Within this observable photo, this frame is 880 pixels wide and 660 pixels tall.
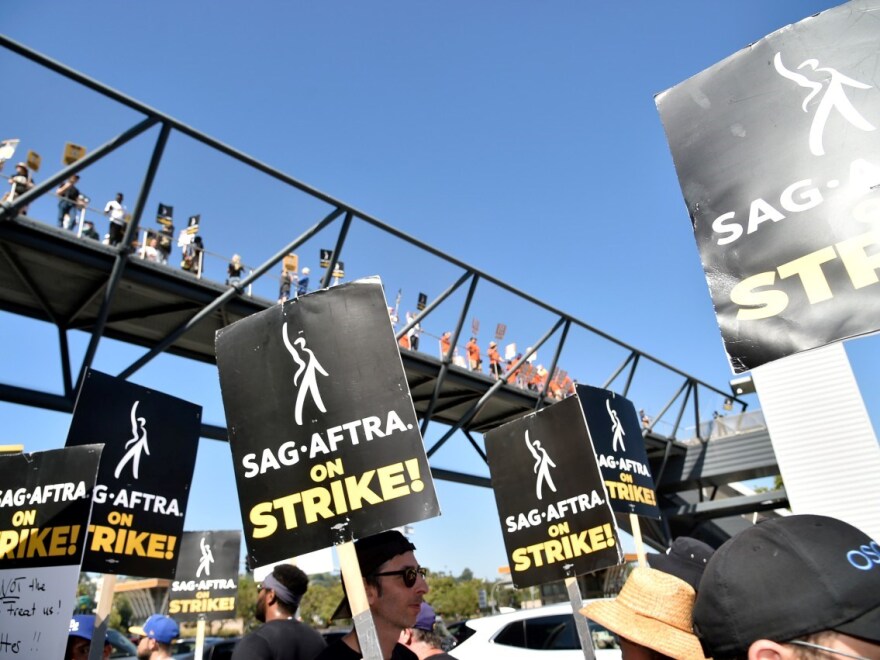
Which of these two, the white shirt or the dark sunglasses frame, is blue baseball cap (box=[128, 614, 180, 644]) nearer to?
the dark sunglasses frame

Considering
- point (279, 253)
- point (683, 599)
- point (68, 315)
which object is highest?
point (279, 253)

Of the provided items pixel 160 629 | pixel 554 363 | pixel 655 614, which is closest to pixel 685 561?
pixel 655 614

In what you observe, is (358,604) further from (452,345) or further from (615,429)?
(452,345)

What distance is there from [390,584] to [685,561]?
130 centimetres

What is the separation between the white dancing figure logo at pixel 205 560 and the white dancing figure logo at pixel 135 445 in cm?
604

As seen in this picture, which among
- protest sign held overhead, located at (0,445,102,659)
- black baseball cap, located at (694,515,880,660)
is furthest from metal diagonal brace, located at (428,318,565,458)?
black baseball cap, located at (694,515,880,660)

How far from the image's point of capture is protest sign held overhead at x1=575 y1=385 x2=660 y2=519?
5.38 meters

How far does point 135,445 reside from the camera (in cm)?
448

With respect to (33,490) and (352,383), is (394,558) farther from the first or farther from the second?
(33,490)

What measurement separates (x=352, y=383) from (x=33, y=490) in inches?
108

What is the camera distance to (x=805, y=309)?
2.16 m

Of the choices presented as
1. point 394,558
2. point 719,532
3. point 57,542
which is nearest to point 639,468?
point 394,558

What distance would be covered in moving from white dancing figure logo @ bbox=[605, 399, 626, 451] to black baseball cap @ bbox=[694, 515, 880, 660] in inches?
172

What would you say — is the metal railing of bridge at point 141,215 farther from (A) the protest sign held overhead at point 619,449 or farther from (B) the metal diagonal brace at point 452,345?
(A) the protest sign held overhead at point 619,449
